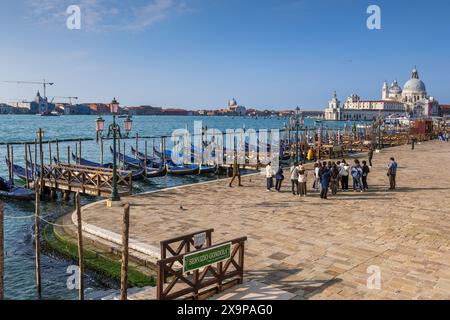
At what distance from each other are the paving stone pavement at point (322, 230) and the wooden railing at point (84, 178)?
2857 millimetres

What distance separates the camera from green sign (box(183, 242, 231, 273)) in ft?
22.3

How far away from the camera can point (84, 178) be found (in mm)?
19297

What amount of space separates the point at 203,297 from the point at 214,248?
88 cm

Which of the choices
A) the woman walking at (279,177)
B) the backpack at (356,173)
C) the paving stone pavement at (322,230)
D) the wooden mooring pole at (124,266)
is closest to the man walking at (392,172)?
the paving stone pavement at (322,230)

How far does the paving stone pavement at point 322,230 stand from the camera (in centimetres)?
784

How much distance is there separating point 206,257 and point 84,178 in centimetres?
1375

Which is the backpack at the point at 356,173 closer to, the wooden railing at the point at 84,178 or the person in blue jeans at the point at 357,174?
the person in blue jeans at the point at 357,174

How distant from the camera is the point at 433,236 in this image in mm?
10750

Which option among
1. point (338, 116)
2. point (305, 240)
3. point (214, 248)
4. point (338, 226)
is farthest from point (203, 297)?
point (338, 116)

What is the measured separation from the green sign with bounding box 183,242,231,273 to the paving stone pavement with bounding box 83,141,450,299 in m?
1.07

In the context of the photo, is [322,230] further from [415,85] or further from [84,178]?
[415,85]

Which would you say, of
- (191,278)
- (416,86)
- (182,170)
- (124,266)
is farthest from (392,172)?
(416,86)
